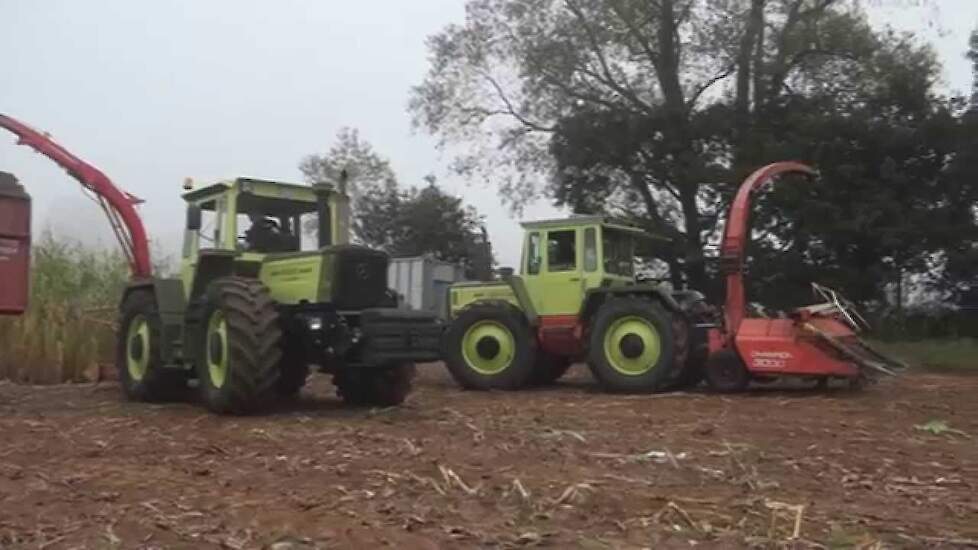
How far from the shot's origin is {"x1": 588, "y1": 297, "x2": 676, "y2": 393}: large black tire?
13.2 metres

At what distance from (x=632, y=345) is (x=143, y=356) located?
17.6 ft

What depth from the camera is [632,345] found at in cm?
1344

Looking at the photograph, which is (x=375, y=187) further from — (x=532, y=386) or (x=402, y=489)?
(x=402, y=489)

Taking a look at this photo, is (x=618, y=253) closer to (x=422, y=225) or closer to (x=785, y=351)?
(x=785, y=351)

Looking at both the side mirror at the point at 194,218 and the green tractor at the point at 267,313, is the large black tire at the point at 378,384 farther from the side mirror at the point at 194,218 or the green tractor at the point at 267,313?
the side mirror at the point at 194,218

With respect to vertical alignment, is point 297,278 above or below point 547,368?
above

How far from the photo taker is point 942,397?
42.4ft

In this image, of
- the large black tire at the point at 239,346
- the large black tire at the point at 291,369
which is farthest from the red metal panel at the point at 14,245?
the large black tire at the point at 291,369

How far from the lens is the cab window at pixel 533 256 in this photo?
1465cm

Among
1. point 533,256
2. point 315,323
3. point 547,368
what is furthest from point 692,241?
point 315,323

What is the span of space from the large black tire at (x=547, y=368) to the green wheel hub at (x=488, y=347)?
0.46m

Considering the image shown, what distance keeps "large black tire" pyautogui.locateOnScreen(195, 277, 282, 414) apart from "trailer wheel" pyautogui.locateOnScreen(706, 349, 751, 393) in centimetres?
518

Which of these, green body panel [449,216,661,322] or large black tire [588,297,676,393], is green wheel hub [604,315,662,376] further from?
green body panel [449,216,661,322]

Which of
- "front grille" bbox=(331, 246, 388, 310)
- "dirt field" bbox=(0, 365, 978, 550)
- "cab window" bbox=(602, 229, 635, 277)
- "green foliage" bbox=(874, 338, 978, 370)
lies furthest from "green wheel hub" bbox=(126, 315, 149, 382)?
"green foliage" bbox=(874, 338, 978, 370)
